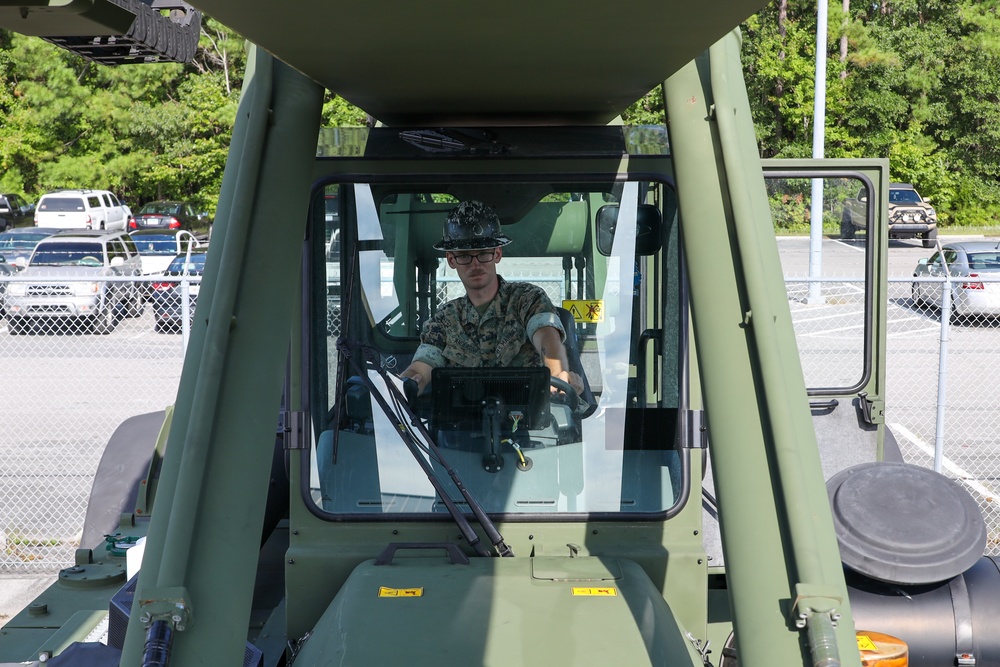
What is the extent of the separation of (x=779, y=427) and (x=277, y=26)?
48.5 inches

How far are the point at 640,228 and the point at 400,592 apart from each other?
1311 millimetres

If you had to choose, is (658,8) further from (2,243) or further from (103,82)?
(103,82)

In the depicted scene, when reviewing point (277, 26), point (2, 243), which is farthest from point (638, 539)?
point (2, 243)

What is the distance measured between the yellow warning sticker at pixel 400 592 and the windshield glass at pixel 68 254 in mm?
18042

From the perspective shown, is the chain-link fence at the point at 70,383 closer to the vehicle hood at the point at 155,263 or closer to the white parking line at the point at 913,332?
the vehicle hood at the point at 155,263

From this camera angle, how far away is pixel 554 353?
311cm

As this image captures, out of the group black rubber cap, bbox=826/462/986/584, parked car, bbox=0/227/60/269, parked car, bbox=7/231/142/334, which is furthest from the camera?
parked car, bbox=0/227/60/269

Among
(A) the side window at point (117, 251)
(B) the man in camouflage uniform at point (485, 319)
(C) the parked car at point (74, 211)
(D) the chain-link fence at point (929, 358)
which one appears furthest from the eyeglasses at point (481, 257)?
(C) the parked car at point (74, 211)

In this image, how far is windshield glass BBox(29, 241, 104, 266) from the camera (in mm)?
19222

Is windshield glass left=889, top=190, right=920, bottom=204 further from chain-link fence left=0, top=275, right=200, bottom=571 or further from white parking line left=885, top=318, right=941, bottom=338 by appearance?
chain-link fence left=0, top=275, right=200, bottom=571

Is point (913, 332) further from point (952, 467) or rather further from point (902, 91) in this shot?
point (902, 91)

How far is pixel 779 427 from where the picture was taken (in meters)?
2.04

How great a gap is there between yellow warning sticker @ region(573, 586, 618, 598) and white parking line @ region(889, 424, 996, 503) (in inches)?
279

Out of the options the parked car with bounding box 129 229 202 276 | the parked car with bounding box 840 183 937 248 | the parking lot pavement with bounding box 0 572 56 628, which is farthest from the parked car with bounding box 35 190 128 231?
the parking lot pavement with bounding box 0 572 56 628
